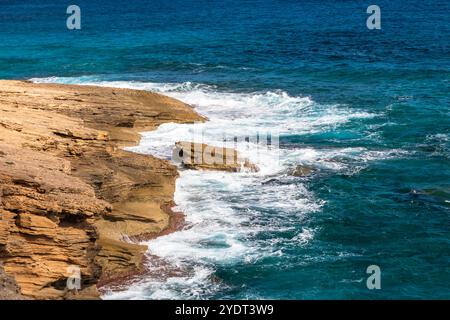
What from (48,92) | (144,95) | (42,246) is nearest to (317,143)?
(144,95)

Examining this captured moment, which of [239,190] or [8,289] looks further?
[239,190]

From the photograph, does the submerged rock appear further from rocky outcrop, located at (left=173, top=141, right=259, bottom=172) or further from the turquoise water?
rocky outcrop, located at (left=173, top=141, right=259, bottom=172)

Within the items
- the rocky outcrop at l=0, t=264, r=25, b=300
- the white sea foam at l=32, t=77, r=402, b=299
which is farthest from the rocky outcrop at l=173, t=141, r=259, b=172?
the rocky outcrop at l=0, t=264, r=25, b=300

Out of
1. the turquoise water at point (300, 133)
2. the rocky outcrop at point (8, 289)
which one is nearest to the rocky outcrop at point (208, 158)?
the turquoise water at point (300, 133)

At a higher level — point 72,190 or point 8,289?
point 72,190

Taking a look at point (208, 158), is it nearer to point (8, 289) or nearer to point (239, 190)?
point (239, 190)

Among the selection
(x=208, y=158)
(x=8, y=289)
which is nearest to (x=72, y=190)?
(x=8, y=289)

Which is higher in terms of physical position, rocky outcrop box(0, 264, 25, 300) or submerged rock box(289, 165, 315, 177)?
rocky outcrop box(0, 264, 25, 300)
